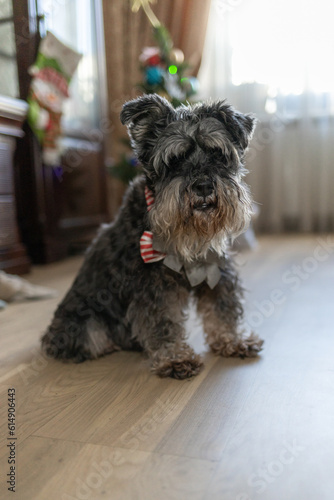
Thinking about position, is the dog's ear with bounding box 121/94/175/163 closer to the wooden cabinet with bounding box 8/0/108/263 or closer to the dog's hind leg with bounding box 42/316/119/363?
the dog's hind leg with bounding box 42/316/119/363

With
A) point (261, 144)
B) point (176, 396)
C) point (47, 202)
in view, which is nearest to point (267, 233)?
point (261, 144)

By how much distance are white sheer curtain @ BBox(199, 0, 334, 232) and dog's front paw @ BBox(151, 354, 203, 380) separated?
12.5 feet

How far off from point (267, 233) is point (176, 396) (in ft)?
13.2

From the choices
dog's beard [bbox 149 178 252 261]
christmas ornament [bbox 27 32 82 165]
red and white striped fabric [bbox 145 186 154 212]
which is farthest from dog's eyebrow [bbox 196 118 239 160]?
christmas ornament [bbox 27 32 82 165]

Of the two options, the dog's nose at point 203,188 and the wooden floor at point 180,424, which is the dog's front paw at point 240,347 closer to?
the wooden floor at point 180,424

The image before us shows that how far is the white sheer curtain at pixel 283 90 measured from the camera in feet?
15.9

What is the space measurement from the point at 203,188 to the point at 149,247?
310mm

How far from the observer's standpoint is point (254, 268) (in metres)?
3.51

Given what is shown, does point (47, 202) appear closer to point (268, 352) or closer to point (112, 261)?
point (112, 261)

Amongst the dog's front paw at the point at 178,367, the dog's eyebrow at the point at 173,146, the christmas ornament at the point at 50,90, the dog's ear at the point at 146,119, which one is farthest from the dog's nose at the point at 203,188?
the christmas ornament at the point at 50,90

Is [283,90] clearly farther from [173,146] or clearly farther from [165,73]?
[173,146]

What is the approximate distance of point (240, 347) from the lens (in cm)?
184

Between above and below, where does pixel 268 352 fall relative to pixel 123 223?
below

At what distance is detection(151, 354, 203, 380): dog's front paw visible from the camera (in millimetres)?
1670
